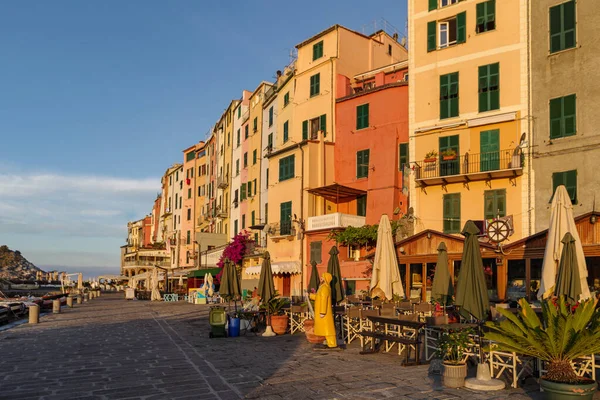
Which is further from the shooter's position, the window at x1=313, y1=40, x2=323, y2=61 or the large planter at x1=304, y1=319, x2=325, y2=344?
the window at x1=313, y1=40, x2=323, y2=61

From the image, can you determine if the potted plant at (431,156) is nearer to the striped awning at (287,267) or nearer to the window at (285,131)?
the striped awning at (287,267)

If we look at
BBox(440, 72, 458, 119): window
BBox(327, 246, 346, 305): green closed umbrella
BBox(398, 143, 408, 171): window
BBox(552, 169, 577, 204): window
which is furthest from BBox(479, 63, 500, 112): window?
BBox(327, 246, 346, 305): green closed umbrella

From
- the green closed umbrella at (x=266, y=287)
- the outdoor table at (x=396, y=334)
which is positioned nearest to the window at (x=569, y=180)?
the outdoor table at (x=396, y=334)

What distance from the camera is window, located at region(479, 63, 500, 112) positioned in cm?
2461

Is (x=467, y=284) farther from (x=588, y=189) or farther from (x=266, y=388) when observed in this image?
(x=588, y=189)

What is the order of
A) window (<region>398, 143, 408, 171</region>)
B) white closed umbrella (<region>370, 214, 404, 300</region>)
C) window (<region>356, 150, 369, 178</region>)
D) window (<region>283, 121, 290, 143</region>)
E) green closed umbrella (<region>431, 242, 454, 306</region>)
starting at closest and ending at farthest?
green closed umbrella (<region>431, 242, 454, 306</region>) < white closed umbrella (<region>370, 214, 404, 300</region>) < window (<region>398, 143, 408, 171</region>) < window (<region>356, 150, 369, 178</region>) < window (<region>283, 121, 290, 143</region>)

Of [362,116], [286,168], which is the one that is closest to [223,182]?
[286,168]

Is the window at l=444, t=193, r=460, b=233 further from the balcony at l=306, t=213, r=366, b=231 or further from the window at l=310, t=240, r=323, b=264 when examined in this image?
the window at l=310, t=240, r=323, b=264

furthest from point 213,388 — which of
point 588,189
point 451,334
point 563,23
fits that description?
point 563,23

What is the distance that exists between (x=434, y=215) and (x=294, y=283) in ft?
37.2

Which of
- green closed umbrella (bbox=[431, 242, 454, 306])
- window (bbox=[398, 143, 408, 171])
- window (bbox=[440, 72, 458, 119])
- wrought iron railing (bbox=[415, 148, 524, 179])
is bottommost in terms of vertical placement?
green closed umbrella (bbox=[431, 242, 454, 306])

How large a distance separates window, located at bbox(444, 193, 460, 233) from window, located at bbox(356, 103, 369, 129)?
7.75m

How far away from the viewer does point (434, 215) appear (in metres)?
26.2

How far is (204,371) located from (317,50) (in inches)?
1101
